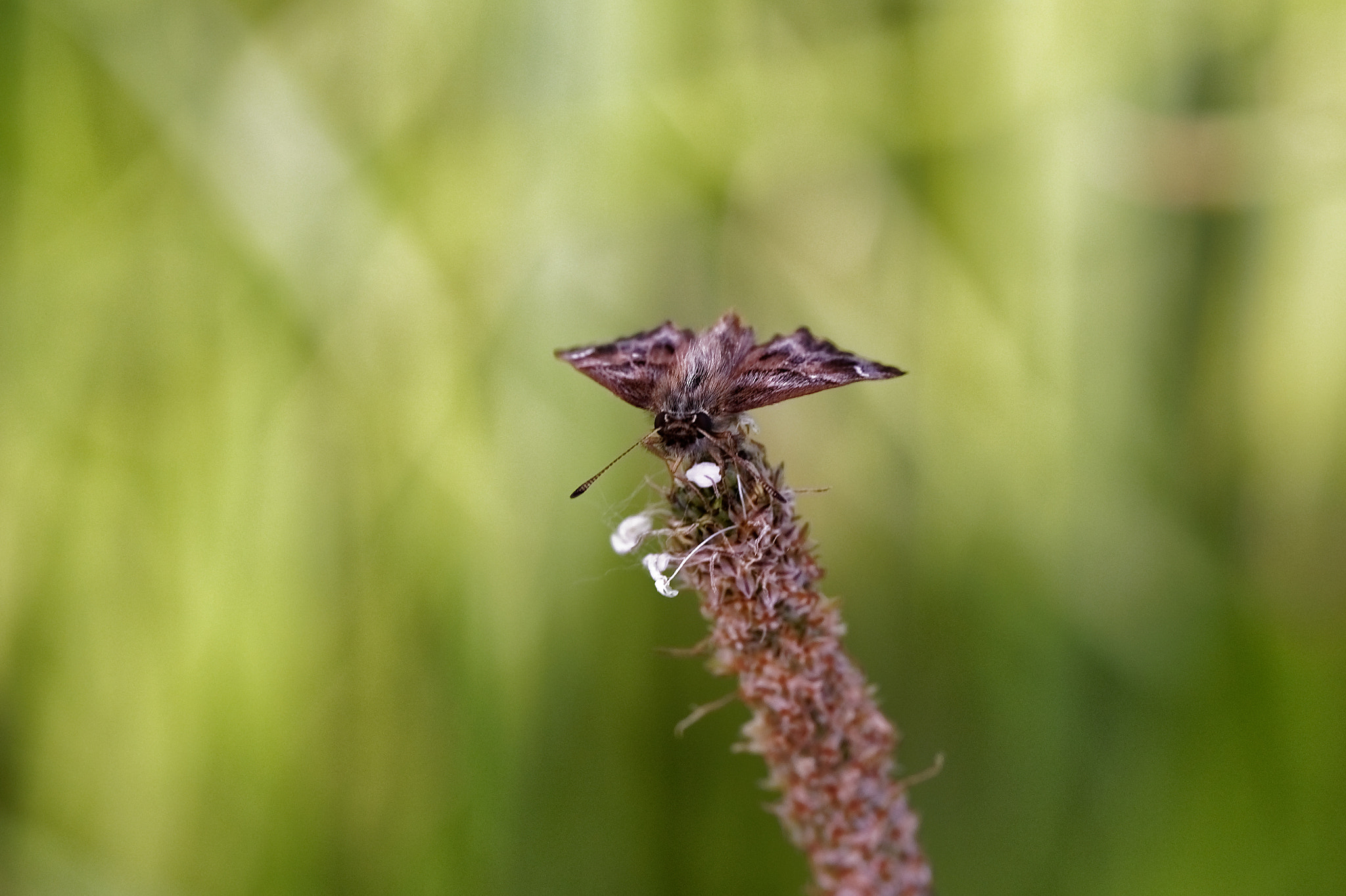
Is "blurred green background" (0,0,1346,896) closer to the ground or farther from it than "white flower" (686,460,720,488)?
farther from it

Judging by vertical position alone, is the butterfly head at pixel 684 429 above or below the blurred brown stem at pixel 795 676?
above

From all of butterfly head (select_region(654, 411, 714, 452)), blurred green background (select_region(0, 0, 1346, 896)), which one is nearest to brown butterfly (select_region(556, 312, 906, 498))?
butterfly head (select_region(654, 411, 714, 452))

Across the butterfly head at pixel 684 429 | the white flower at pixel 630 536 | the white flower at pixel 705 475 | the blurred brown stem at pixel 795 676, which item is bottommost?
the blurred brown stem at pixel 795 676

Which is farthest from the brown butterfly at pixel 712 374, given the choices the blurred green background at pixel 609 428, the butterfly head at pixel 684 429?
the blurred green background at pixel 609 428

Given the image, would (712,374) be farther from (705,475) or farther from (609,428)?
(609,428)

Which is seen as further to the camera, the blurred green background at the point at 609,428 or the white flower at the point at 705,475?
the blurred green background at the point at 609,428

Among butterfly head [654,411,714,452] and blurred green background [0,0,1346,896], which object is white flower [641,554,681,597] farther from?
blurred green background [0,0,1346,896]

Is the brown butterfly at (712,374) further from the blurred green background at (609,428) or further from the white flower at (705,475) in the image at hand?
the blurred green background at (609,428)
